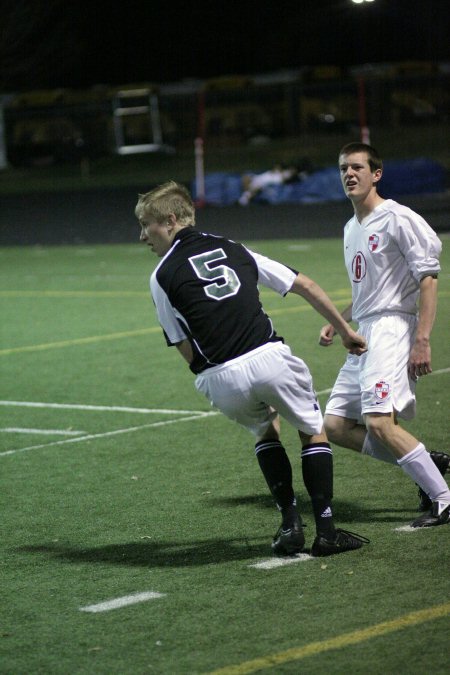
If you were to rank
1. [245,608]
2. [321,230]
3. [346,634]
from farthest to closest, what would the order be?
1. [321,230]
2. [245,608]
3. [346,634]

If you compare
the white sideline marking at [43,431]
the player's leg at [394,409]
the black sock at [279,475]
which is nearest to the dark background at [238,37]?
the white sideline marking at [43,431]

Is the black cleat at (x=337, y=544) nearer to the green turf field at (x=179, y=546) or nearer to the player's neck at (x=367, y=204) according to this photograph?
the green turf field at (x=179, y=546)

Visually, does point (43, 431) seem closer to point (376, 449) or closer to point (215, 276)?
point (376, 449)

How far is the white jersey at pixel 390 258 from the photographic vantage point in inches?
254

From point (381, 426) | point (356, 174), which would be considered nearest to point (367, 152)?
point (356, 174)

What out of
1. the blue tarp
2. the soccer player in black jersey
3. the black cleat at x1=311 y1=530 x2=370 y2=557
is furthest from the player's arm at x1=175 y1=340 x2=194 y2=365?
the blue tarp

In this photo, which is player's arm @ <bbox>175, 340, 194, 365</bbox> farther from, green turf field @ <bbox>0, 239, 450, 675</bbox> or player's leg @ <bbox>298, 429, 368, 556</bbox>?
green turf field @ <bbox>0, 239, 450, 675</bbox>

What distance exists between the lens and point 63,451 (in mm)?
9070

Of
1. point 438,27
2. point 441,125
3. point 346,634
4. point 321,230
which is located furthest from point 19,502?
point 438,27

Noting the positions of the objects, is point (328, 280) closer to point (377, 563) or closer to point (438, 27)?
point (377, 563)

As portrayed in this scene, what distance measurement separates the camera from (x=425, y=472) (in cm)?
640

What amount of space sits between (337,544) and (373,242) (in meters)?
1.60

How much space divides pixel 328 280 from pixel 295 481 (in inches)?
409

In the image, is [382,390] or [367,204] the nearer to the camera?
[382,390]
